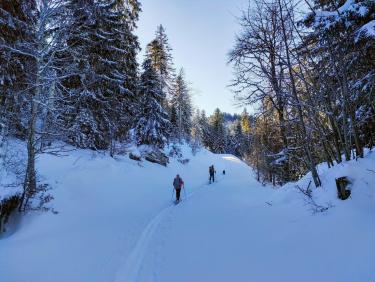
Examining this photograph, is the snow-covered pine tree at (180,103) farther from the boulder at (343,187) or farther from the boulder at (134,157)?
the boulder at (343,187)

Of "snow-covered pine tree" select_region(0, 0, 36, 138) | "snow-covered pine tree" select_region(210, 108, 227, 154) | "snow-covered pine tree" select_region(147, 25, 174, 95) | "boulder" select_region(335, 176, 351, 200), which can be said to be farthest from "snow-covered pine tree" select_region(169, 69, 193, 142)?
"boulder" select_region(335, 176, 351, 200)

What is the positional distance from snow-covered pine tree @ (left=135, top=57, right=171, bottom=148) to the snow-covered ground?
46.7 ft

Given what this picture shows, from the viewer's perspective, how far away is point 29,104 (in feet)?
36.6

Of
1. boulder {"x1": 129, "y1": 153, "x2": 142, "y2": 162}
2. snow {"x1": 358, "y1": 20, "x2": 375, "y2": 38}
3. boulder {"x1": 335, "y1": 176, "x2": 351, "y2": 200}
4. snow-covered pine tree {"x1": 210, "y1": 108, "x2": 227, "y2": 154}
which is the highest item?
snow-covered pine tree {"x1": 210, "y1": 108, "x2": 227, "y2": 154}

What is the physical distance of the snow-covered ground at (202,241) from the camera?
16.9 ft

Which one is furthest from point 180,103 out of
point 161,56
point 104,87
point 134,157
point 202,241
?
point 202,241

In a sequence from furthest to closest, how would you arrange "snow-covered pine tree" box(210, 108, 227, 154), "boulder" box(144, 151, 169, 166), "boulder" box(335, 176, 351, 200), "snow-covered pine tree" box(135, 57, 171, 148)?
"snow-covered pine tree" box(210, 108, 227, 154) → "snow-covered pine tree" box(135, 57, 171, 148) → "boulder" box(144, 151, 169, 166) → "boulder" box(335, 176, 351, 200)

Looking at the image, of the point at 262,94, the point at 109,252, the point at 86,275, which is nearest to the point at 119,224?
the point at 109,252

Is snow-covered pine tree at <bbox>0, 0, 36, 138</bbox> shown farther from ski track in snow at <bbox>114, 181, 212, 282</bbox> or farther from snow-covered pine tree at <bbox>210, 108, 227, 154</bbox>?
snow-covered pine tree at <bbox>210, 108, 227, 154</bbox>

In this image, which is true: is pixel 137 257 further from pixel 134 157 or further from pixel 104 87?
pixel 134 157

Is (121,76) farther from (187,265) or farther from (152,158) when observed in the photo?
(187,265)

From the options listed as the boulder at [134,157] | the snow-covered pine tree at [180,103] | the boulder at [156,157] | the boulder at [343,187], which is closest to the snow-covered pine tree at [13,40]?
the boulder at [343,187]

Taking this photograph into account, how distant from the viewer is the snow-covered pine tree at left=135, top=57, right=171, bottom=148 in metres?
25.9

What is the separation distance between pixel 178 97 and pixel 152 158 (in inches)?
1116
